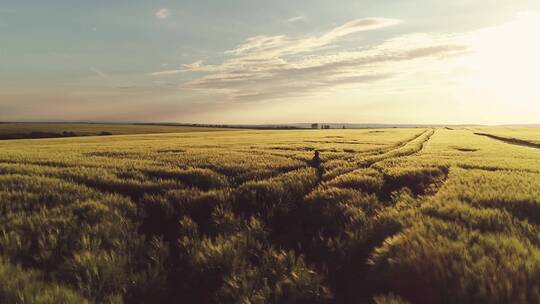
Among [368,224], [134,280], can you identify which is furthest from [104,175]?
[368,224]

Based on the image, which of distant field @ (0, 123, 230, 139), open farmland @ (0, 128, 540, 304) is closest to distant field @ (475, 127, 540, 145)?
open farmland @ (0, 128, 540, 304)

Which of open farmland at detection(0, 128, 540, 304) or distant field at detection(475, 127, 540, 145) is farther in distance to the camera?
distant field at detection(475, 127, 540, 145)

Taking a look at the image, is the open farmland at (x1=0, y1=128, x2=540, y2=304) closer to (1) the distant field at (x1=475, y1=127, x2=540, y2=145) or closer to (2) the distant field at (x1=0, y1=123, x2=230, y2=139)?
(1) the distant field at (x1=475, y1=127, x2=540, y2=145)

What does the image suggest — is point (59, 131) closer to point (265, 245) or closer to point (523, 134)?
point (265, 245)

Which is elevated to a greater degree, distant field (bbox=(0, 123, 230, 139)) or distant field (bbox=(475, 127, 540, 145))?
distant field (bbox=(0, 123, 230, 139))

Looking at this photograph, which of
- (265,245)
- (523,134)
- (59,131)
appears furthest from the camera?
(59,131)

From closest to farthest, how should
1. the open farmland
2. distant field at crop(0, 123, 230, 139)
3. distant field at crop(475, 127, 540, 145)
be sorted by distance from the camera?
the open farmland, distant field at crop(475, 127, 540, 145), distant field at crop(0, 123, 230, 139)

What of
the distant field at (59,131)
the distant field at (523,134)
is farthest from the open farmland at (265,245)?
the distant field at (59,131)

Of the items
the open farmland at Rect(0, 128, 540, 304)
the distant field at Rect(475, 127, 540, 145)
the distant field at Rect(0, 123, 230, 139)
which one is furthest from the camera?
the distant field at Rect(0, 123, 230, 139)

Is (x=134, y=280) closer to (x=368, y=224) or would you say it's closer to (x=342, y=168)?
(x=368, y=224)

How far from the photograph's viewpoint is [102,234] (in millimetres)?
4746

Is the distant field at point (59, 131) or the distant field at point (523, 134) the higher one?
the distant field at point (59, 131)

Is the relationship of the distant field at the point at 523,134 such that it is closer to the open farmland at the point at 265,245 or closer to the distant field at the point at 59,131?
the open farmland at the point at 265,245

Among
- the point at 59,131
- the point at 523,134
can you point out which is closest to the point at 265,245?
the point at 523,134
